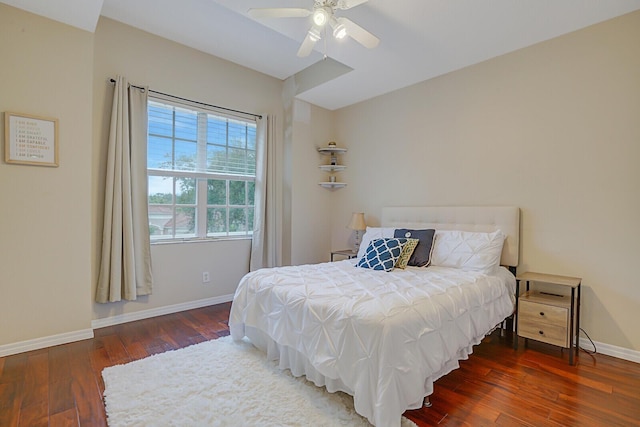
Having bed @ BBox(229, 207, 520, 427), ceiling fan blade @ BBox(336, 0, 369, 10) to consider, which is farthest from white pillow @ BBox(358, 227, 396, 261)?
ceiling fan blade @ BBox(336, 0, 369, 10)

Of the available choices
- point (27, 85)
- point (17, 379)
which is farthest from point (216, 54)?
point (17, 379)

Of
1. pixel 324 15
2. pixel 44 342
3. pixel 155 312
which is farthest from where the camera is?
pixel 155 312

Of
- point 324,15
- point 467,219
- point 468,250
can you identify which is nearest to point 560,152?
point 467,219

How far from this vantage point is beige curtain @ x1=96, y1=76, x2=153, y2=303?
2895 mm

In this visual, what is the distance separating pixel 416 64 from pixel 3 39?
11.6 feet

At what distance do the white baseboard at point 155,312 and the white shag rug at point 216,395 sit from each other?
1012 millimetres

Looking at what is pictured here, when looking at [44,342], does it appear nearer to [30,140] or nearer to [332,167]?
[30,140]

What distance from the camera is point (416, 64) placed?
3191 mm

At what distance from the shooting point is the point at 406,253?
9.53ft

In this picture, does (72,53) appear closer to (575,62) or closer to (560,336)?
(575,62)

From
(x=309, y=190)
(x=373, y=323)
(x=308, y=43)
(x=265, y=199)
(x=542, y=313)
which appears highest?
(x=308, y=43)

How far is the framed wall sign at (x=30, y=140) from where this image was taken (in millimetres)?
2379

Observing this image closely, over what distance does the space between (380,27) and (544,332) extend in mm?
2789

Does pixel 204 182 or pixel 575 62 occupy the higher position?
pixel 575 62
